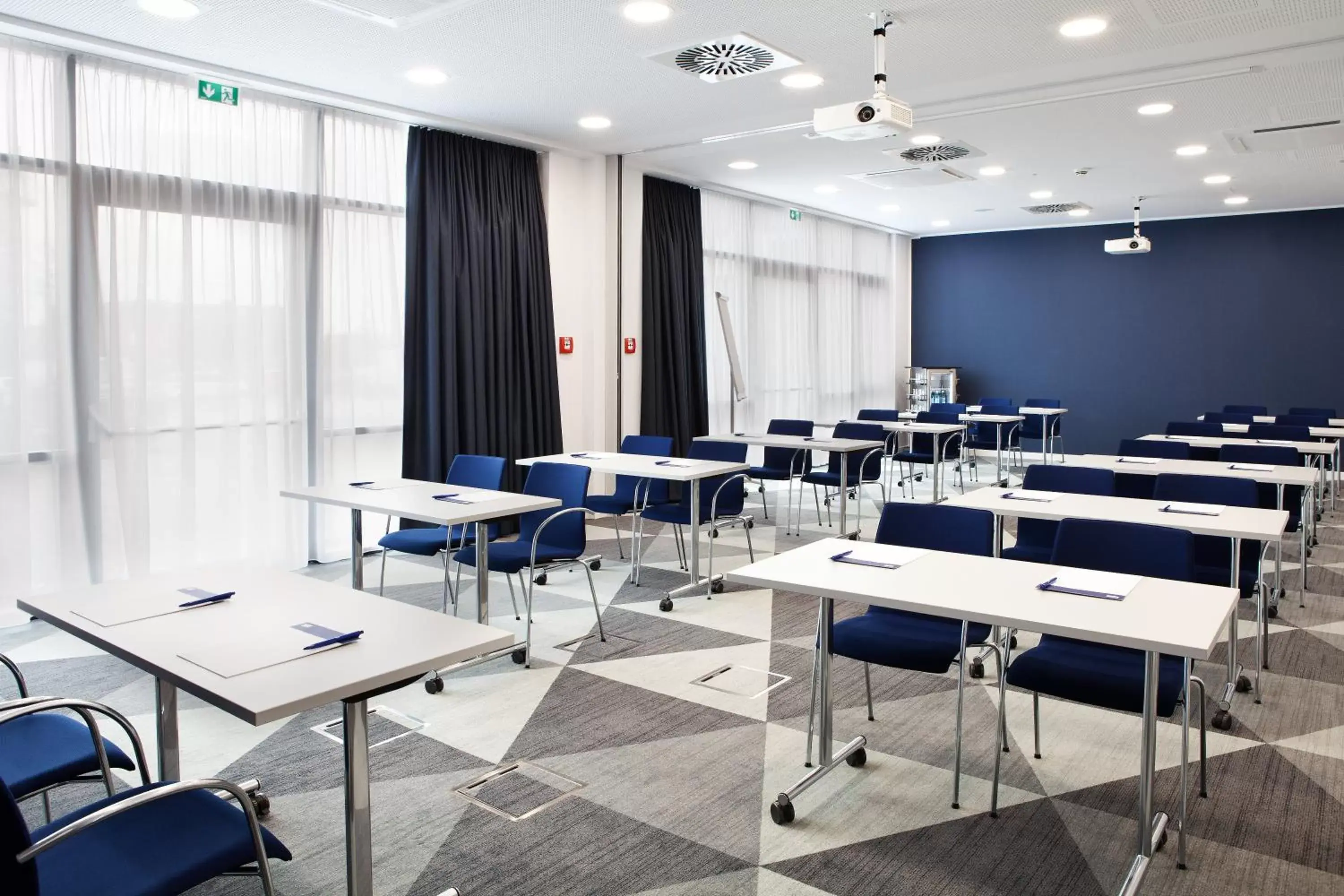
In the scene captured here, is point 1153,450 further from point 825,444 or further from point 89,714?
point 89,714

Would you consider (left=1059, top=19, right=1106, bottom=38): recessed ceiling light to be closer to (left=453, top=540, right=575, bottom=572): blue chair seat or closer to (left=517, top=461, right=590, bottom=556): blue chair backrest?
(left=517, top=461, right=590, bottom=556): blue chair backrest

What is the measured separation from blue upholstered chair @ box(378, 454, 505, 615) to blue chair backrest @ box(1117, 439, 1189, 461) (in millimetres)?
3856

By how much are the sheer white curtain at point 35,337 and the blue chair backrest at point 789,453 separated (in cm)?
506

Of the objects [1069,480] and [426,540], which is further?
[426,540]

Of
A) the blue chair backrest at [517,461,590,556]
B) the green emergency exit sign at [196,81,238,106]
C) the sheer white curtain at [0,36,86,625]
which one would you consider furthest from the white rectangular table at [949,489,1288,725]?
the green emergency exit sign at [196,81,238,106]

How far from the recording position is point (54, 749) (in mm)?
2246

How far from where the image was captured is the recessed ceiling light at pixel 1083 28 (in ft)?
15.9

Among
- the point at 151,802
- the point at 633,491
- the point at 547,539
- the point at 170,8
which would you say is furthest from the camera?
the point at 633,491

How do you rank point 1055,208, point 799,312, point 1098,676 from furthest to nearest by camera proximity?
point 799,312 < point 1055,208 < point 1098,676

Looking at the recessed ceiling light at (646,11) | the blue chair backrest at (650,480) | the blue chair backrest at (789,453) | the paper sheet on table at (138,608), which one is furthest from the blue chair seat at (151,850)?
the blue chair backrest at (789,453)

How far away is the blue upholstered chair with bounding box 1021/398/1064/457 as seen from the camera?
11.3 m

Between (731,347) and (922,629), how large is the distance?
662cm

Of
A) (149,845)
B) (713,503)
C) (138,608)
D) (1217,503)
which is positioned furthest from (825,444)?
(149,845)

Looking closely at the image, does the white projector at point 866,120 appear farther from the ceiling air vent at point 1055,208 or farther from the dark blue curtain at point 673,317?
the ceiling air vent at point 1055,208
